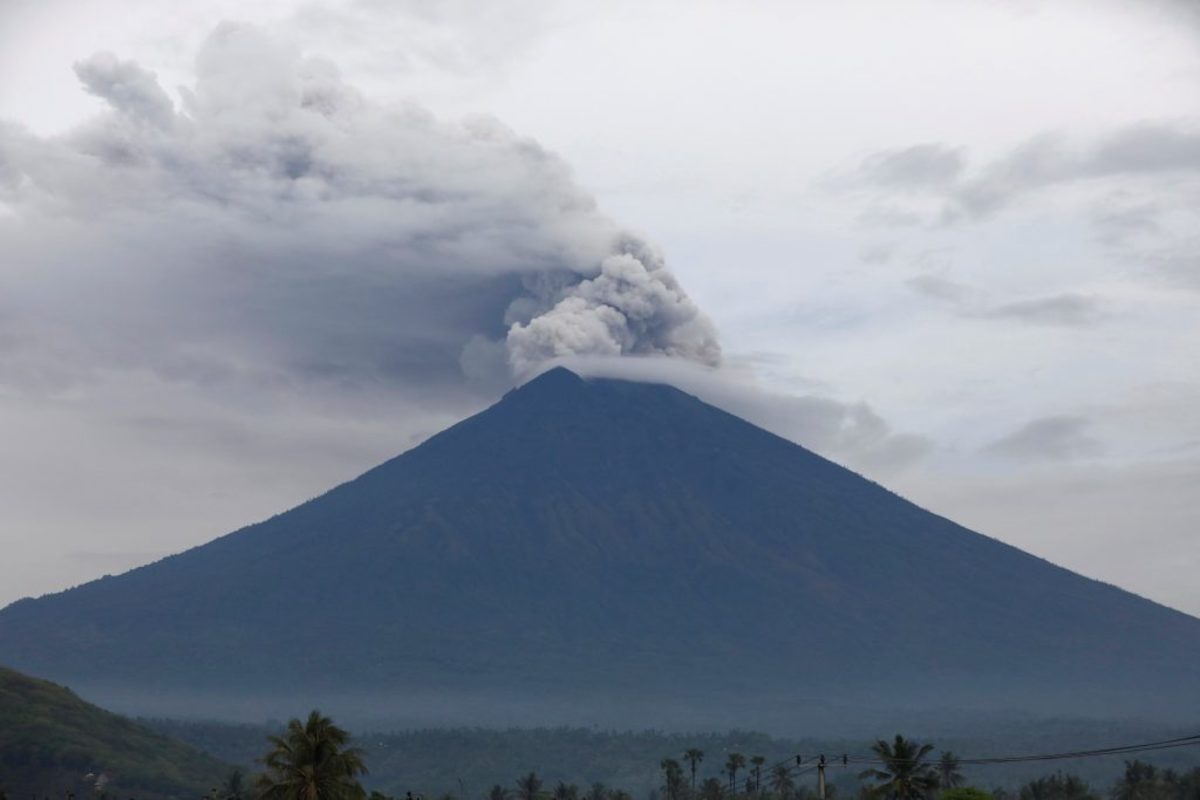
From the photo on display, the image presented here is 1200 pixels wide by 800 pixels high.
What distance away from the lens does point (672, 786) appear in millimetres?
192000

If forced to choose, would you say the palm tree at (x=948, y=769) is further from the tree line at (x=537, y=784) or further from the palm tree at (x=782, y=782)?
the palm tree at (x=782, y=782)

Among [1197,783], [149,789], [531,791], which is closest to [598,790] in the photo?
[531,791]

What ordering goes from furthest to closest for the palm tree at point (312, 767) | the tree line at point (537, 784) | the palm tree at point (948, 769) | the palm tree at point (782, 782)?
the palm tree at point (782, 782)
the palm tree at point (948, 769)
the tree line at point (537, 784)
the palm tree at point (312, 767)

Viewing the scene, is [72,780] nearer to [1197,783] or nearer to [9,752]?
[9,752]

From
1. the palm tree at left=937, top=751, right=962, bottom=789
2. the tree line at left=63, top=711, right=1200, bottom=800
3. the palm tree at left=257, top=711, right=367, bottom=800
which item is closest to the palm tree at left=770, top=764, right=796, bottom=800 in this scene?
the tree line at left=63, top=711, right=1200, bottom=800

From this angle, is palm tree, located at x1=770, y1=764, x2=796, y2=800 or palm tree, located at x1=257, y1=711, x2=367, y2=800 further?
palm tree, located at x1=770, y1=764, x2=796, y2=800

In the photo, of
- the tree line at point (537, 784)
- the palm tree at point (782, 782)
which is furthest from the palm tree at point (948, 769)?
the palm tree at point (782, 782)

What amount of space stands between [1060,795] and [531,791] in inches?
1974

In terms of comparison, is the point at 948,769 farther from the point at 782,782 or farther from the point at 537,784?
the point at 537,784

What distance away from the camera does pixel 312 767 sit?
7700cm

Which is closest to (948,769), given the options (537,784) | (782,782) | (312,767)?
(782,782)

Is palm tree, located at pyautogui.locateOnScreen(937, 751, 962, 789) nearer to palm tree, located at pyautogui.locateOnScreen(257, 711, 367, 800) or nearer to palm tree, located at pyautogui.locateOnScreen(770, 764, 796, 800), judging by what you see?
palm tree, located at pyautogui.locateOnScreen(770, 764, 796, 800)

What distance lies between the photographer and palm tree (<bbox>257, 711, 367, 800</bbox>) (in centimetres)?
7638

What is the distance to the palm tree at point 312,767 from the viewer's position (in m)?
76.4
